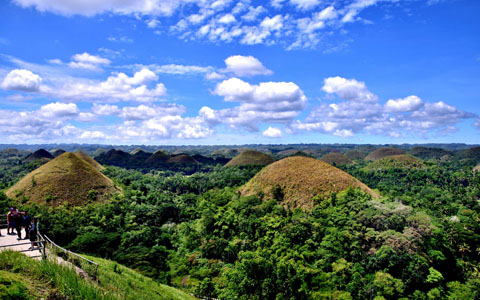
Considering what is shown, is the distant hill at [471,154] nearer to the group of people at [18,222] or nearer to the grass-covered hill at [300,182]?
the grass-covered hill at [300,182]

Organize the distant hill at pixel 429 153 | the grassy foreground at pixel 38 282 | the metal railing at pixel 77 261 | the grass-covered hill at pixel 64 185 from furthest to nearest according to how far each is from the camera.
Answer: the distant hill at pixel 429 153 → the grass-covered hill at pixel 64 185 → the metal railing at pixel 77 261 → the grassy foreground at pixel 38 282

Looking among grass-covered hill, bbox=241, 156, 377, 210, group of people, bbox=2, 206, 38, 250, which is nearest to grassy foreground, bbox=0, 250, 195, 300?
group of people, bbox=2, 206, 38, 250

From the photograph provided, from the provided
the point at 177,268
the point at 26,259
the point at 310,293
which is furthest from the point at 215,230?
the point at 26,259

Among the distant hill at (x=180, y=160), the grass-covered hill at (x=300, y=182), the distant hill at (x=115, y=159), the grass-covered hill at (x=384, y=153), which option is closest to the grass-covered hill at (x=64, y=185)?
the grass-covered hill at (x=300, y=182)

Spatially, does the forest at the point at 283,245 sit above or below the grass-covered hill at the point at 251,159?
below

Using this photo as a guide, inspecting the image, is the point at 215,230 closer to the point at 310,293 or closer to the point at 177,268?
the point at 177,268

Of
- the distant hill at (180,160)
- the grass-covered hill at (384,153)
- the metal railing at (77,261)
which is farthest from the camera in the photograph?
the grass-covered hill at (384,153)

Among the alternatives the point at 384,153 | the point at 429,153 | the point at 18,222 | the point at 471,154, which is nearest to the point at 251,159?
the point at 384,153

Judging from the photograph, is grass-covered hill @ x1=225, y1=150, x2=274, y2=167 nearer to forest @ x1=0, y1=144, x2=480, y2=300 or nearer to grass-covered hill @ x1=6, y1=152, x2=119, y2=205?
forest @ x1=0, y1=144, x2=480, y2=300
